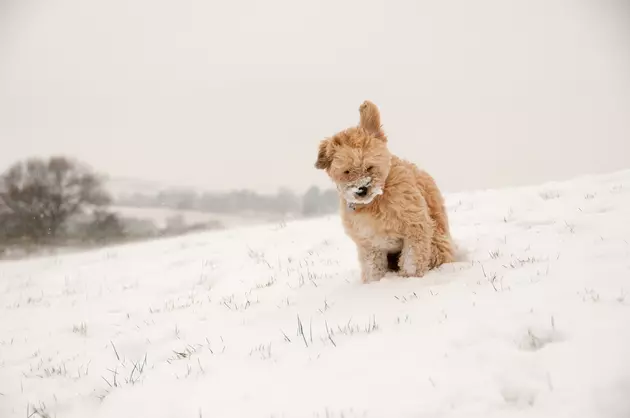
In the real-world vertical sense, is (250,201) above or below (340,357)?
above

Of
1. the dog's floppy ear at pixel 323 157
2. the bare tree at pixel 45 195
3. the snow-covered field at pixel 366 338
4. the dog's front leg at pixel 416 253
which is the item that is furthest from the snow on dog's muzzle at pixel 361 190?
the bare tree at pixel 45 195

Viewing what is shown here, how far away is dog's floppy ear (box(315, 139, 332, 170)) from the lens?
4.69 meters

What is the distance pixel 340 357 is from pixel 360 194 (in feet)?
6.39

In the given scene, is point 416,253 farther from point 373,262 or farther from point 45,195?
point 45,195

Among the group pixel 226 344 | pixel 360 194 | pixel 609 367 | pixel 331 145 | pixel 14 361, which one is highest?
pixel 331 145

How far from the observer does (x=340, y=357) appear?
302cm

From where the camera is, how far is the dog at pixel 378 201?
4.41m

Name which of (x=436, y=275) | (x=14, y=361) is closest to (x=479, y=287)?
(x=436, y=275)

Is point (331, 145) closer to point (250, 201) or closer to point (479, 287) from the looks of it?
point (479, 287)

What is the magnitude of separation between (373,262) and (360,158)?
1518mm

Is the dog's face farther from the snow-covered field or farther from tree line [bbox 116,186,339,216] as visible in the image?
tree line [bbox 116,186,339,216]

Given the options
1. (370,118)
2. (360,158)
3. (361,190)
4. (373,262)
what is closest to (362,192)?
(361,190)

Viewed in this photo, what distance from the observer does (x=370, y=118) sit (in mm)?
4816

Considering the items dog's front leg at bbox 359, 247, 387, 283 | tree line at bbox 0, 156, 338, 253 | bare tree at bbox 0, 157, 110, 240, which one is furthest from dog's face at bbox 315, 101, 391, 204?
bare tree at bbox 0, 157, 110, 240
